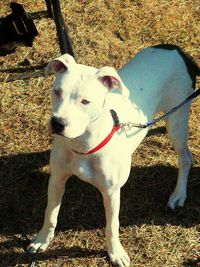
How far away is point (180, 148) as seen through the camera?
4906 millimetres

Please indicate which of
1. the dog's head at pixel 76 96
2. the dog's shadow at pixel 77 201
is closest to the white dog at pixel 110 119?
the dog's head at pixel 76 96

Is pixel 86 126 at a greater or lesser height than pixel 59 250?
greater

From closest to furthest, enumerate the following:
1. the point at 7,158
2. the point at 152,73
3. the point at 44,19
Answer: the point at 152,73 → the point at 7,158 → the point at 44,19

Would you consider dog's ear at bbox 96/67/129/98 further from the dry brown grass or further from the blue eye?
the dry brown grass

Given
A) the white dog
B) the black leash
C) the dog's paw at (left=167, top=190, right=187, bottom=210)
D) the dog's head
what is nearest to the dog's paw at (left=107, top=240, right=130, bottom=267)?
→ the white dog

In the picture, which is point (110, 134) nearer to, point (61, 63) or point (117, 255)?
point (61, 63)

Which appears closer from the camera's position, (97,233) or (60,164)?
(60,164)

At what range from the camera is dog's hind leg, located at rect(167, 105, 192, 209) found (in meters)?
4.69

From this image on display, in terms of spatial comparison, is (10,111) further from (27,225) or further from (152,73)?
(152,73)

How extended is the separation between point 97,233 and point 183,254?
0.81 metres

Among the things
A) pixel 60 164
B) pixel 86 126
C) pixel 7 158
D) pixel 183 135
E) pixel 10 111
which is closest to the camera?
pixel 86 126

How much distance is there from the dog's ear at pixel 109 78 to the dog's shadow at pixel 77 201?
5.80 ft

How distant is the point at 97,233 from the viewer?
15.8 ft

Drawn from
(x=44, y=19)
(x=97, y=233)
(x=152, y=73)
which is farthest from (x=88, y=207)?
(x=44, y=19)
